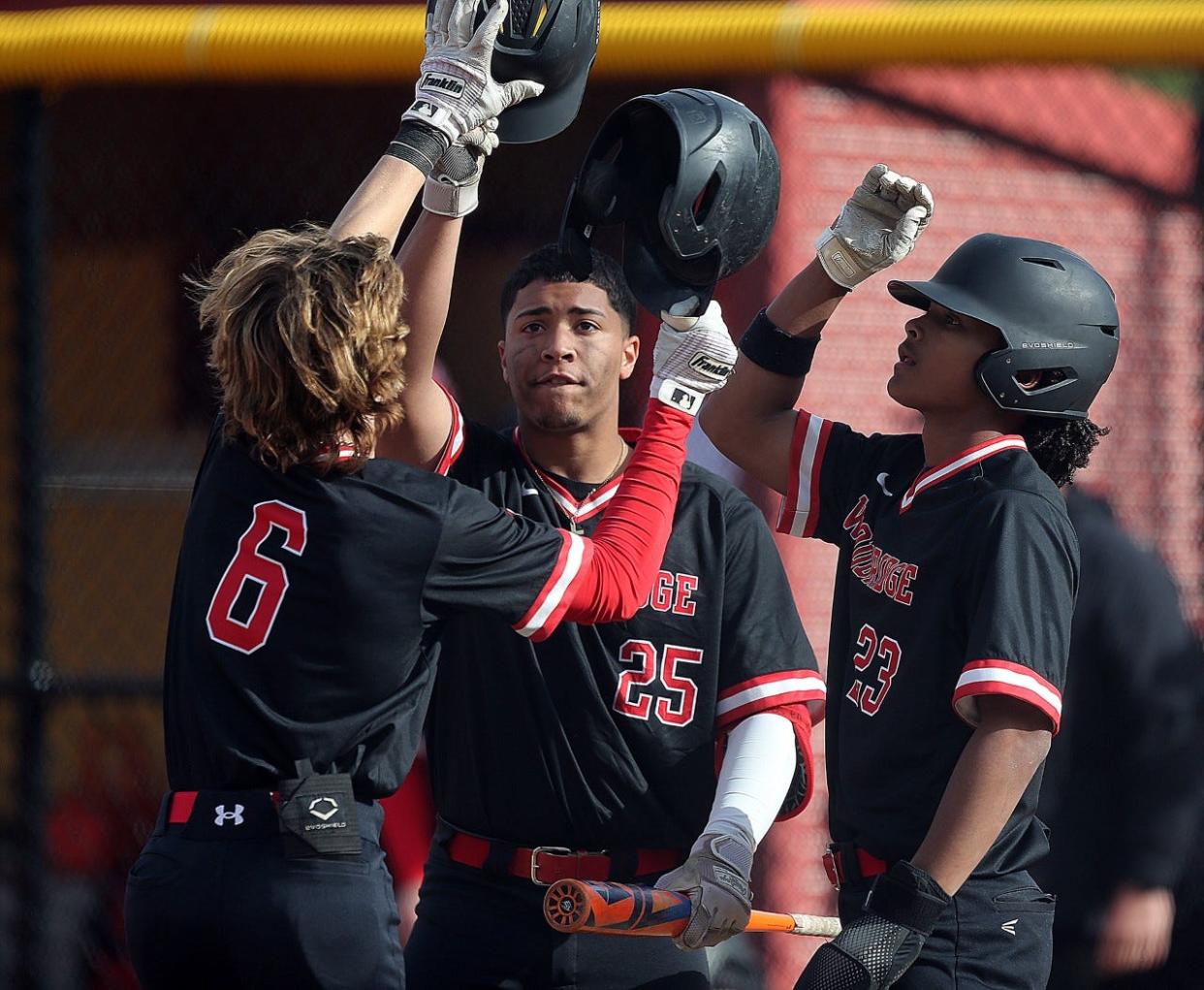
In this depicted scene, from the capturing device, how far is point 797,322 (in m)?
2.82

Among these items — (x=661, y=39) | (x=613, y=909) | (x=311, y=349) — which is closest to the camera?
(x=311, y=349)

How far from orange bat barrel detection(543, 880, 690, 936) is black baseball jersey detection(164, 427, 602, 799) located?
1.02 feet

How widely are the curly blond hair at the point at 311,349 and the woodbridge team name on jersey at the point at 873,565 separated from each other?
2.71 ft

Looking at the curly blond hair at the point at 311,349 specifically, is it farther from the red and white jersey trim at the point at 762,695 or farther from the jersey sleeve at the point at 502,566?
the red and white jersey trim at the point at 762,695

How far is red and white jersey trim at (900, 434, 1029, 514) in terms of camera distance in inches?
100

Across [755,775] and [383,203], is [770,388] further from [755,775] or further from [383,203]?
[383,203]

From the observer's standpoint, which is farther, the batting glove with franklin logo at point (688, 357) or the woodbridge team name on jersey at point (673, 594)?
the woodbridge team name on jersey at point (673, 594)

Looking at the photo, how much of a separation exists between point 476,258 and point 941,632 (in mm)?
3638

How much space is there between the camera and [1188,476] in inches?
146

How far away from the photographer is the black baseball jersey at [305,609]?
2.22 metres

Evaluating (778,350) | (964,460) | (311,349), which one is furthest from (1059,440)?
(311,349)

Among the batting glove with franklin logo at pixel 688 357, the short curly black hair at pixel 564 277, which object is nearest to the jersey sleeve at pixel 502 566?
the batting glove with franklin logo at pixel 688 357

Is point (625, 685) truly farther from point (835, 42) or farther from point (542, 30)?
point (835, 42)

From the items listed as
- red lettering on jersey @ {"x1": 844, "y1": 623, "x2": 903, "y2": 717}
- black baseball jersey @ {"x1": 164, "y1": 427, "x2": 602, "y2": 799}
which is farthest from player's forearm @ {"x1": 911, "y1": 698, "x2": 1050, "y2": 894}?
black baseball jersey @ {"x1": 164, "y1": 427, "x2": 602, "y2": 799}
